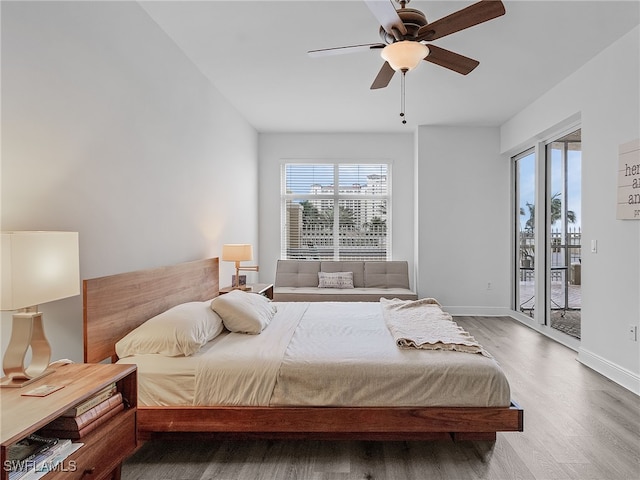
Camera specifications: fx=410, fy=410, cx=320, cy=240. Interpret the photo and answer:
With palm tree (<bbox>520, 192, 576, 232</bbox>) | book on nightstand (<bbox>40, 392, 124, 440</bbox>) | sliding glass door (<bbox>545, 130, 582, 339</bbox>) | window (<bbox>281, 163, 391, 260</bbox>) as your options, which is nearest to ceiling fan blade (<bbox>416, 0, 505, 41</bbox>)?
book on nightstand (<bbox>40, 392, 124, 440</bbox>)

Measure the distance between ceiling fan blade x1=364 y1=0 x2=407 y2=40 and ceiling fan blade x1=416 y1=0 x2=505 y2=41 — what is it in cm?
14

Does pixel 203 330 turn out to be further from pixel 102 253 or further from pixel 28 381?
pixel 28 381

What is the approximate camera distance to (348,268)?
6.06 m

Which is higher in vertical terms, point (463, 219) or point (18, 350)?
point (463, 219)

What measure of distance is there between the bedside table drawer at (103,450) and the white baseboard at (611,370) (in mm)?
3474

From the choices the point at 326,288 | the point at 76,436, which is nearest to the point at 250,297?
the point at 76,436

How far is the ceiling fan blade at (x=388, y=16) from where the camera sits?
201cm

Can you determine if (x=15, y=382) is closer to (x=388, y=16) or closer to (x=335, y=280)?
(x=388, y=16)

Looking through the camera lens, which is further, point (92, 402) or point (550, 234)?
point (550, 234)

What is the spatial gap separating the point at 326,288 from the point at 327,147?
7.46 feet

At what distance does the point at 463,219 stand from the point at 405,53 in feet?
13.5

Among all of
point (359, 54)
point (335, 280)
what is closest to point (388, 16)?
point (359, 54)

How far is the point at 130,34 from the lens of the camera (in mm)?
2744

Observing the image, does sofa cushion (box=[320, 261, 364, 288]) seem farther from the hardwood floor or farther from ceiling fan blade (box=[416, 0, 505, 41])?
ceiling fan blade (box=[416, 0, 505, 41])
